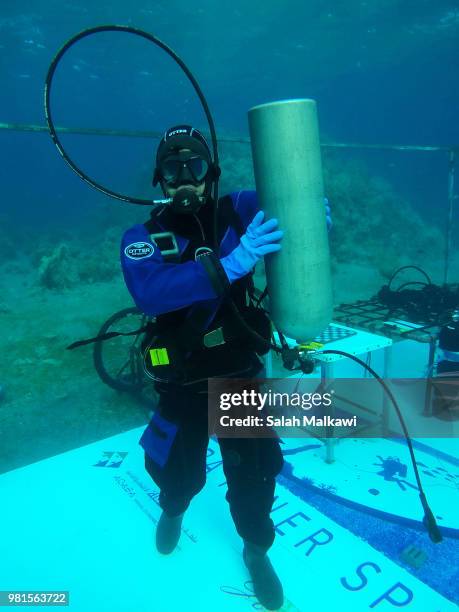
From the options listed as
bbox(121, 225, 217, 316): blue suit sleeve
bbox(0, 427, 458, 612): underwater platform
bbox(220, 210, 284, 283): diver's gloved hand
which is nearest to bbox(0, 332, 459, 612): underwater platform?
bbox(0, 427, 458, 612): underwater platform

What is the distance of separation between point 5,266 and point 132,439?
16.7 metres

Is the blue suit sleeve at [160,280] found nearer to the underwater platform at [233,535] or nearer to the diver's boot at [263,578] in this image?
the diver's boot at [263,578]

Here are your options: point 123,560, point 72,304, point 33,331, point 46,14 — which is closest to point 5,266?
point 72,304

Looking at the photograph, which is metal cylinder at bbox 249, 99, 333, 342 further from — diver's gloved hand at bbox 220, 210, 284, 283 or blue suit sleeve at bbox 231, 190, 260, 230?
blue suit sleeve at bbox 231, 190, 260, 230

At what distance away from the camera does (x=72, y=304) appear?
11.5 metres

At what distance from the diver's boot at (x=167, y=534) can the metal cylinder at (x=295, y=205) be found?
146 cm

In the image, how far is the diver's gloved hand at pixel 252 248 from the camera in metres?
1.84

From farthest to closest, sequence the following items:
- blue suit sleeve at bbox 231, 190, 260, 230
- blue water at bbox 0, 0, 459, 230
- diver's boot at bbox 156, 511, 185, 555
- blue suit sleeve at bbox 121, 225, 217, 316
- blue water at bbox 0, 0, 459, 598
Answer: blue water at bbox 0, 0, 459, 230 < blue water at bbox 0, 0, 459, 598 < diver's boot at bbox 156, 511, 185, 555 < blue suit sleeve at bbox 231, 190, 260, 230 < blue suit sleeve at bbox 121, 225, 217, 316

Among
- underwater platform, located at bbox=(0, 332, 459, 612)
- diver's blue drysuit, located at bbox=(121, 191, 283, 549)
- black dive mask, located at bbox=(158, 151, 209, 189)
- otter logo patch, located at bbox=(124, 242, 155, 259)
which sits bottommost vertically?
underwater platform, located at bbox=(0, 332, 459, 612)

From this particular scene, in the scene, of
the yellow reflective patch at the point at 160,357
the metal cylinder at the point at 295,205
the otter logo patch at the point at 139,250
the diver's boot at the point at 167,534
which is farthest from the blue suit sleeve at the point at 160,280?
the diver's boot at the point at 167,534

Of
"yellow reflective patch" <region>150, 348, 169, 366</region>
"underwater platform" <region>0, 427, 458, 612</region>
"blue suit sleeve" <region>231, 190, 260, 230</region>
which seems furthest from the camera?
"blue suit sleeve" <region>231, 190, 260, 230</region>

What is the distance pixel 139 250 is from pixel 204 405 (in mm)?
950

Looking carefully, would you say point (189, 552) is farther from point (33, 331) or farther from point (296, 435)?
point (33, 331)

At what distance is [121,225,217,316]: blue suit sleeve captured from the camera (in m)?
1.77
